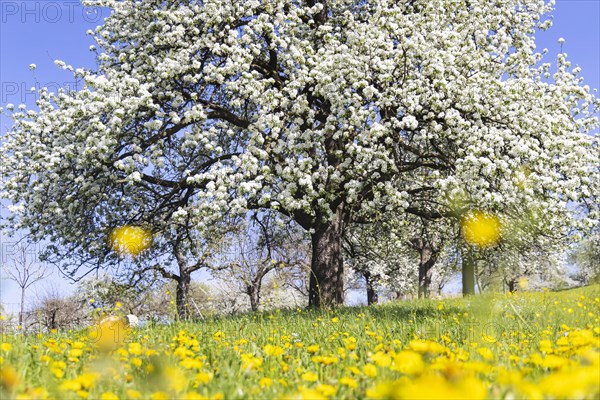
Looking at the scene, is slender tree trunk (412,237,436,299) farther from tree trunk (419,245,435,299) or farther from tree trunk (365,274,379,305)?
tree trunk (365,274,379,305)

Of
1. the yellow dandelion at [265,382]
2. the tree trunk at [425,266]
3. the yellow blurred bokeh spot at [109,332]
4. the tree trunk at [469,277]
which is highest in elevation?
the tree trunk at [425,266]

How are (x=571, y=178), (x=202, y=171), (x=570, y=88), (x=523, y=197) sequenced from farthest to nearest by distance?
(x=202, y=171)
(x=570, y=88)
(x=571, y=178)
(x=523, y=197)

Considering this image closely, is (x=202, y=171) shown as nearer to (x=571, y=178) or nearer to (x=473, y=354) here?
(x=571, y=178)

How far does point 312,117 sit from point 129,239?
6.52 metres

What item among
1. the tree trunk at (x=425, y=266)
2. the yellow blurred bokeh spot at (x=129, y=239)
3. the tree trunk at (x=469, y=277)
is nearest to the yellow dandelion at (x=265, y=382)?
the tree trunk at (x=469, y=277)

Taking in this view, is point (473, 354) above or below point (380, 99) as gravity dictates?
below

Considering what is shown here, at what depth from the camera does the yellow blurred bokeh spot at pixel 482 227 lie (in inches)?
521

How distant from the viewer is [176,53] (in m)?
12.9

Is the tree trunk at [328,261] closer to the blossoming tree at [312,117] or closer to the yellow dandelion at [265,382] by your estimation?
the blossoming tree at [312,117]

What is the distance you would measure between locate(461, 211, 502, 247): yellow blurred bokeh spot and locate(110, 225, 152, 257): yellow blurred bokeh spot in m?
9.11

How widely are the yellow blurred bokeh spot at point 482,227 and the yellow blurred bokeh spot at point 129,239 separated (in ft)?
29.9

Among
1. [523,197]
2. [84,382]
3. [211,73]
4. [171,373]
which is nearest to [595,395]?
[171,373]

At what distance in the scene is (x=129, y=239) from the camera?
589 inches

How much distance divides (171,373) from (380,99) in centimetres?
982
